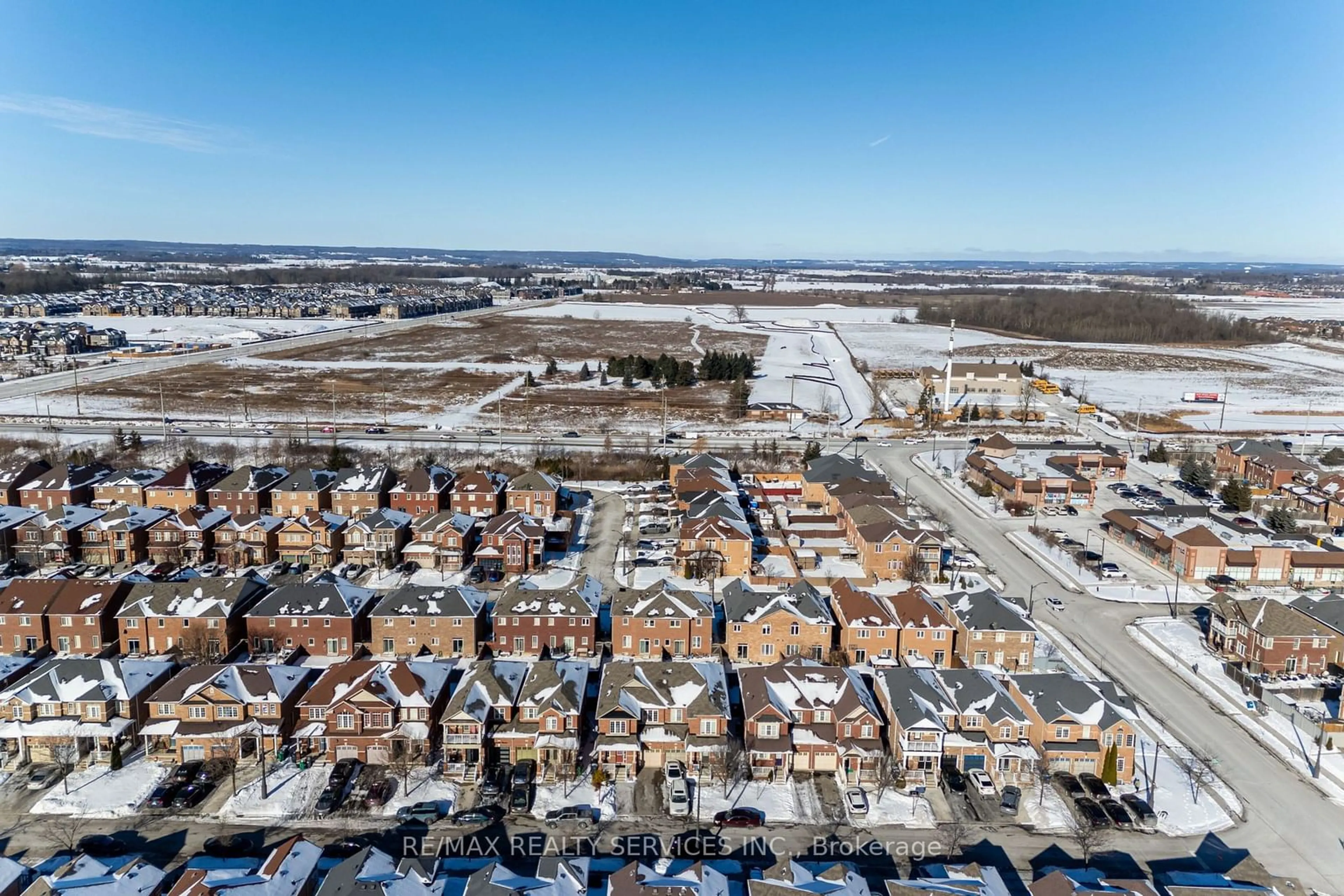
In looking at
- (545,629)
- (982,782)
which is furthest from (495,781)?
(982,782)

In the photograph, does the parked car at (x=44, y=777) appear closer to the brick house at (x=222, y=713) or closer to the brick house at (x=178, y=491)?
the brick house at (x=222, y=713)

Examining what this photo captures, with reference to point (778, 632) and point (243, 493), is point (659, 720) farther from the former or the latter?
point (243, 493)

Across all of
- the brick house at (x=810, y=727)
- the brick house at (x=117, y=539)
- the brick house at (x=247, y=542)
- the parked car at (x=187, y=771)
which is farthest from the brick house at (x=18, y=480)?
the brick house at (x=810, y=727)

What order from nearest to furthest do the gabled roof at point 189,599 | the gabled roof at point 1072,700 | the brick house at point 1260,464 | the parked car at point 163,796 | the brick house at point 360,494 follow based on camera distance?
the parked car at point 163,796
the gabled roof at point 1072,700
the gabled roof at point 189,599
the brick house at point 360,494
the brick house at point 1260,464

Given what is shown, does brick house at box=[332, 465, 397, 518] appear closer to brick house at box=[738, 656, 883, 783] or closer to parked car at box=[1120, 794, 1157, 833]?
brick house at box=[738, 656, 883, 783]

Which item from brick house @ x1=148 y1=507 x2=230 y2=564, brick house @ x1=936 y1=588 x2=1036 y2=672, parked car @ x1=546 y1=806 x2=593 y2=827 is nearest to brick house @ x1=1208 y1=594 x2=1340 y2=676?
brick house @ x1=936 y1=588 x2=1036 y2=672

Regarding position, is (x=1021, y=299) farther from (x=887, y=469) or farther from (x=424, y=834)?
(x=424, y=834)

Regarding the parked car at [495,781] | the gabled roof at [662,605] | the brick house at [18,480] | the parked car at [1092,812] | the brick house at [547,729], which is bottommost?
the parked car at [495,781]

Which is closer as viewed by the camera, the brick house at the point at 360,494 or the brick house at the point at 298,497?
the brick house at the point at 298,497
